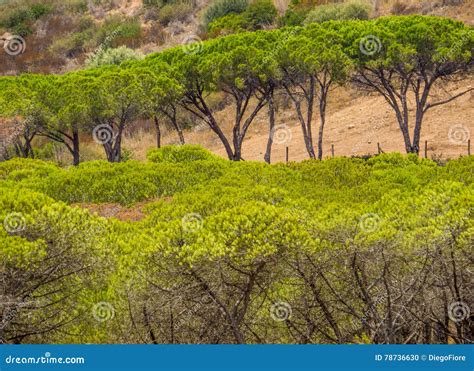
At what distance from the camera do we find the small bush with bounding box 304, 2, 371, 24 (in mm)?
46938

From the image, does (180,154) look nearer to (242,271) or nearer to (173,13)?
(242,271)

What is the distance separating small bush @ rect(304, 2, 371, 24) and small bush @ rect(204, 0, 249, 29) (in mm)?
10326

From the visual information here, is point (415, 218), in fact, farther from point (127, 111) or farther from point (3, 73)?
point (3, 73)

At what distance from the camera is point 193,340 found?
1055 centimetres

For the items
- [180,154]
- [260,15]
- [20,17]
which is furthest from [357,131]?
[20,17]

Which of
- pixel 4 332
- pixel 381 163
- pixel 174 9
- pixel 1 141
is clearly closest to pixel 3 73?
pixel 174 9

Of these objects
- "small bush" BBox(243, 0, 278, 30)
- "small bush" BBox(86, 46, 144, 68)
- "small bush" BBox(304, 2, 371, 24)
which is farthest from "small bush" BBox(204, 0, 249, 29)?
"small bush" BBox(86, 46, 144, 68)

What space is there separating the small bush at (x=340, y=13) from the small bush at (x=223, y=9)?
1033 cm

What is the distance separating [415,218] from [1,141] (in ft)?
93.9

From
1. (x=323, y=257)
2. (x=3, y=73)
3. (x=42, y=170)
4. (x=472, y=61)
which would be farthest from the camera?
(x=3, y=73)

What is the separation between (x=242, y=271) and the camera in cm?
970

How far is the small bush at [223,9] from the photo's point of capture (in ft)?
187

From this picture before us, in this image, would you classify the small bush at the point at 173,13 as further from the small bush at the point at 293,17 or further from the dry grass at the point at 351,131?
the dry grass at the point at 351,131

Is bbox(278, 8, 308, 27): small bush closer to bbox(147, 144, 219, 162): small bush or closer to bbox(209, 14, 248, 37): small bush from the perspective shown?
bbox(209, 14, 248, 37): small bush
